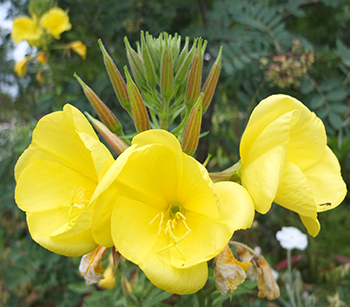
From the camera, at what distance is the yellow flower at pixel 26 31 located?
2283mm

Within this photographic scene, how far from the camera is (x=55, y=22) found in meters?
2.30

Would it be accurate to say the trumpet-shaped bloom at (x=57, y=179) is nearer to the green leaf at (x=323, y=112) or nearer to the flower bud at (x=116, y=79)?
the flower bud at (x=116, y=79)

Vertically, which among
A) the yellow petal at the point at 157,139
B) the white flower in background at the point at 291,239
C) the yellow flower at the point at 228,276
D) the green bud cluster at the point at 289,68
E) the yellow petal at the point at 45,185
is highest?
the yellow petal at the point at 157,139

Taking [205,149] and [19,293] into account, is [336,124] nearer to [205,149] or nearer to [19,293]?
[205,149]

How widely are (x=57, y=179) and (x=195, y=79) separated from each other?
0.53 m

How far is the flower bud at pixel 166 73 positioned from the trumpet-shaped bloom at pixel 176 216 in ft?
0.99

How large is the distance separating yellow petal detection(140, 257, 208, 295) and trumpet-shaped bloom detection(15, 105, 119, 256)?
0.20 metres

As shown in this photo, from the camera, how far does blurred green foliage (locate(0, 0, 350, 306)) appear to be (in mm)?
1866

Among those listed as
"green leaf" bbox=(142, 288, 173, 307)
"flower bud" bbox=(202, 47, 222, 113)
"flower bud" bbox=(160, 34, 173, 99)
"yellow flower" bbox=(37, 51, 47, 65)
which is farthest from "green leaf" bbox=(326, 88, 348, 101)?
"yellow flower" bbox=(37, 51, 47, 65)

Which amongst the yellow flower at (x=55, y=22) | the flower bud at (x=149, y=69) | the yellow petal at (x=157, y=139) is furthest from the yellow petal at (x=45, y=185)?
the yellow flower at (x=55, y=22)

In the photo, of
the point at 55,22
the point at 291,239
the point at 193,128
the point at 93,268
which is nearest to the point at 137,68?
the point at 193,128

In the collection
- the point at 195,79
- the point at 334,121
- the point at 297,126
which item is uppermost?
the point at 195,79

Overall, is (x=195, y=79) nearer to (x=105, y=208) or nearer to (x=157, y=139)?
(x=157, y=139)

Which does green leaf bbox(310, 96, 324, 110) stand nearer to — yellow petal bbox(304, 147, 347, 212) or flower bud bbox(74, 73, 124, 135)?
yellow petal bbox(304, 147, 347, 212)
